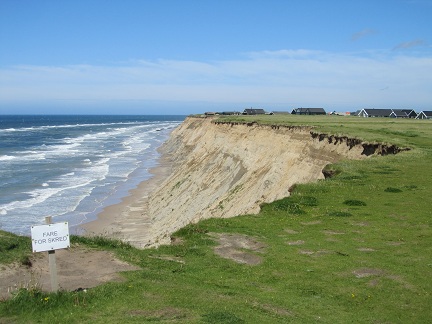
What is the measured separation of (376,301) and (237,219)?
851cm

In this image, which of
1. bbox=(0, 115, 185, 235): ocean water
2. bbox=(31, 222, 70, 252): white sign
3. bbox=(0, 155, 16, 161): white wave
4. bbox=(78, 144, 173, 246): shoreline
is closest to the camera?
bbox=(31, 222, 70, 252): white sign

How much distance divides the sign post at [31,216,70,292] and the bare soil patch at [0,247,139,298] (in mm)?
625

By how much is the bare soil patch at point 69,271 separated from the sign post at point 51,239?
2.05 ft

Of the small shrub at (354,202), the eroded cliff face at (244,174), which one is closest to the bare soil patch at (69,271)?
the small shrub at (354,202)

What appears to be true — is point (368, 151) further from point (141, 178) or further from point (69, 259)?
point (141, 178)

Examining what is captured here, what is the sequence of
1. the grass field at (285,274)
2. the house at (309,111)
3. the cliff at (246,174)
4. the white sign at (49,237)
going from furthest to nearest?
the house at (309,111) → the cliff at (246,174) → the white sign at (49,237) → the grass field at (285,274)

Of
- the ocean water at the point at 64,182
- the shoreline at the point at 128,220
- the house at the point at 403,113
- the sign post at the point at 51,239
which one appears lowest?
the shoreline at the point at 128,220

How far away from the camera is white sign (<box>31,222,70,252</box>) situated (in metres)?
10.2

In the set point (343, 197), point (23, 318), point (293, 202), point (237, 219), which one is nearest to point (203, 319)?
point (23, 318)

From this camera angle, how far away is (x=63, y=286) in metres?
11.3

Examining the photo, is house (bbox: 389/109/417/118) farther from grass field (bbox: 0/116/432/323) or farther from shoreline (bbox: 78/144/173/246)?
grass field (bbox: 0/116/432/323)

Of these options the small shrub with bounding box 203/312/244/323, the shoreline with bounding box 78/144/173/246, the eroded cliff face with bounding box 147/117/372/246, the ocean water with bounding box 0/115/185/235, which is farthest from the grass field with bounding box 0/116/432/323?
the ocean water with bounding box 0/115/185/235

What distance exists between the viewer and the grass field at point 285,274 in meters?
9.85

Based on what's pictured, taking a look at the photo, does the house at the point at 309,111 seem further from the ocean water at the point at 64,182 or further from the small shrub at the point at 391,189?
the small shrub at the point at 391,189
